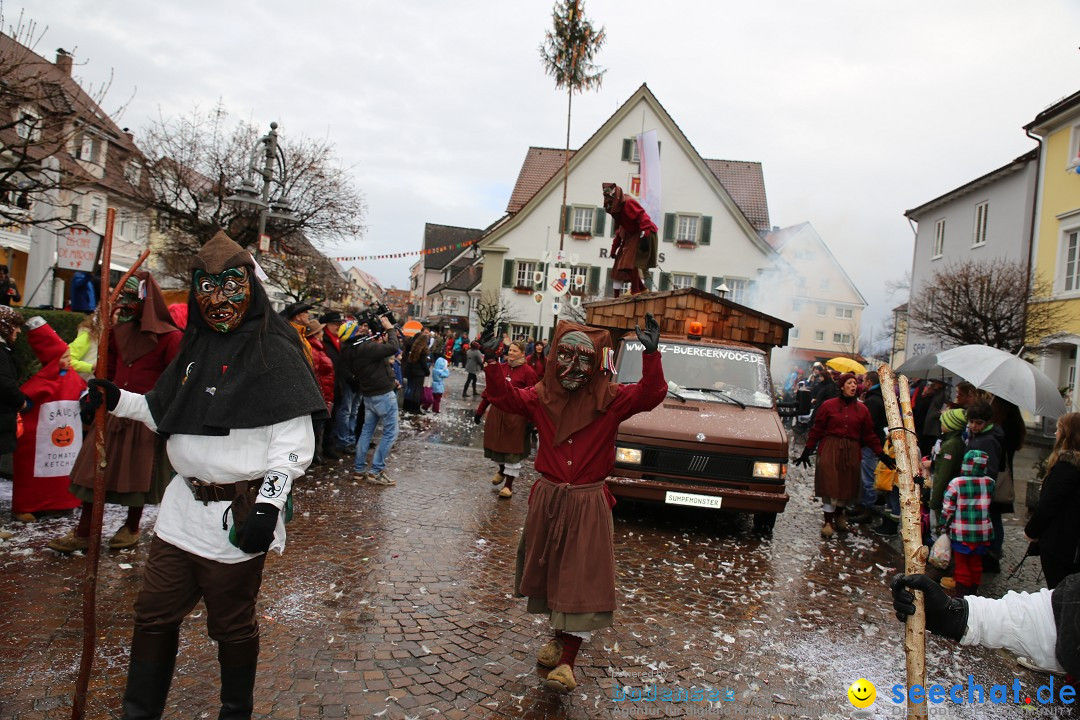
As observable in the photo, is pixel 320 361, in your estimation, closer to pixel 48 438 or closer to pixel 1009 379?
pixel 48 438

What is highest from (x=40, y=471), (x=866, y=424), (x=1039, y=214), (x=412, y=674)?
(x=1039, y=214)

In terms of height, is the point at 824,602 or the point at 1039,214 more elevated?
the point at 1039,214

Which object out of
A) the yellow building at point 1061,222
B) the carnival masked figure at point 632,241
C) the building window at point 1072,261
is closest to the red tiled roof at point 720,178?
the yellow building at point 1061,222

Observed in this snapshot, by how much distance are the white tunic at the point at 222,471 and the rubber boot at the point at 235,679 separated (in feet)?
1.23

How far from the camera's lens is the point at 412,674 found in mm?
3984

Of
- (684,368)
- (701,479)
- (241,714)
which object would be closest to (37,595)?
(241,714)

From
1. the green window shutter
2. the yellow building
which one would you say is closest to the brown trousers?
the yellow building

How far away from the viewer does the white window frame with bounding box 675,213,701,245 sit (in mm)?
38344

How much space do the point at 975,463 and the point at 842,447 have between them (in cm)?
196

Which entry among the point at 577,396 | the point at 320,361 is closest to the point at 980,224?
the point at 320,361

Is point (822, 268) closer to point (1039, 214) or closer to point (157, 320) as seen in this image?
point (1039, 214)

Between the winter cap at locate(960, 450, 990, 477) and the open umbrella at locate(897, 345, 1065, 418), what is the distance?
618 mm

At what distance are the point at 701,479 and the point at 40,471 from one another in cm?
611

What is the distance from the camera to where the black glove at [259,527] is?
2.73 metres
